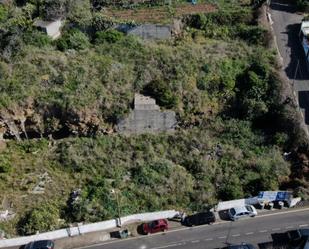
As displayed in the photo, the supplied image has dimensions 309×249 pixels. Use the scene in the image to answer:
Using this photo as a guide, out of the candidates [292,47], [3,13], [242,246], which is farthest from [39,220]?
[292,47]

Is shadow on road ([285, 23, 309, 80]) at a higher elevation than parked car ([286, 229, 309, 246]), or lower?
higher

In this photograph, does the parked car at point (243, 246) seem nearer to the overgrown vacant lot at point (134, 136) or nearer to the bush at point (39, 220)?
the overgrown vacant lot at point (134, 136)

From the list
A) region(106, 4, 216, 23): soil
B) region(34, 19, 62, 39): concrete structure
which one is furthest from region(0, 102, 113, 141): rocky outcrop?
region(106, 4, 216, 23): soil

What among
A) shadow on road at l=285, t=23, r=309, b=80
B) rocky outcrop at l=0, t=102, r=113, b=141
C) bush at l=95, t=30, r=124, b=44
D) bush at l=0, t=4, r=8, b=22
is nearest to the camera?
rocky outcrop at l=0, t=102, r=113, b=141

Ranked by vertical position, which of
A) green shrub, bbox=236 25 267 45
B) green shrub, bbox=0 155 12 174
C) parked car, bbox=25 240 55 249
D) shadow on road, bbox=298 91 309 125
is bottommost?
parked car, bbox=25 240 55 249

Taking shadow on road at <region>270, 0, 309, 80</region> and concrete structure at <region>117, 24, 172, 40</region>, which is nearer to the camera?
shadow on road at <region>270, 0, 309, 80</region>

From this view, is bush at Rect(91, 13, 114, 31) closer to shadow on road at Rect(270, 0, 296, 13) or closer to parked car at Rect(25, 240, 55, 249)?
shadow on road at Rect(270, 0, 296, 13)

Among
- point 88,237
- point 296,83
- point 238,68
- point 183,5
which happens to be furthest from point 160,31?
point 88,237
